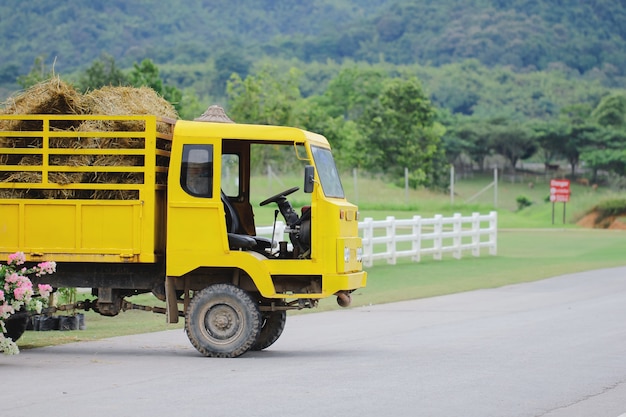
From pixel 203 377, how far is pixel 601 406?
12.9 ft

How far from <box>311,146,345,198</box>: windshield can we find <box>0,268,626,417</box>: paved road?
1948 millimetres

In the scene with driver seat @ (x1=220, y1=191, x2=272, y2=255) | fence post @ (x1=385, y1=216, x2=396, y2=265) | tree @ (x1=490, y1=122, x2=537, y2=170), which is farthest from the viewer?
tree @ (x1=490, y1=122, x2=537, y2=170)

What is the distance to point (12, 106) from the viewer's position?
578 inches

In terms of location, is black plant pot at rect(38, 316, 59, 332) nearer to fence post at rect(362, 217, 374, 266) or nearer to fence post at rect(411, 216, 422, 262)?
fence post at rect(362, 217, 374, 266)

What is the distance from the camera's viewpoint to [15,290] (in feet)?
42.8

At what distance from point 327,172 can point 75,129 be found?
121 inches

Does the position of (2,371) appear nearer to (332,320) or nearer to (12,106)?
(12,106)

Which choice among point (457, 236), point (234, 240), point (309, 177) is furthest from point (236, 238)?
point (457, 236)

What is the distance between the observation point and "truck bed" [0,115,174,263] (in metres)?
14.0

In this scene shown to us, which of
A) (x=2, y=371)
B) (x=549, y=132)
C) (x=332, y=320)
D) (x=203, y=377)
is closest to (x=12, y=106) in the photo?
(x=2, y=371)

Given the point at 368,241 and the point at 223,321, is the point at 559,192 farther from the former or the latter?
the point at 223,321

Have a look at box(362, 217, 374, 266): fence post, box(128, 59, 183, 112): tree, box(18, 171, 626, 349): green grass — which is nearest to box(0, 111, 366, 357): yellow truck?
box(18, 171, 626, 349): green grass

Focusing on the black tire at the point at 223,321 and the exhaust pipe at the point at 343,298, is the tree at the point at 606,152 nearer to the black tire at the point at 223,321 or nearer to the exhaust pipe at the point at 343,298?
the exhaust pipe at the point at 343,298

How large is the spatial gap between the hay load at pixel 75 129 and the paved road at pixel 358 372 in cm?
204
